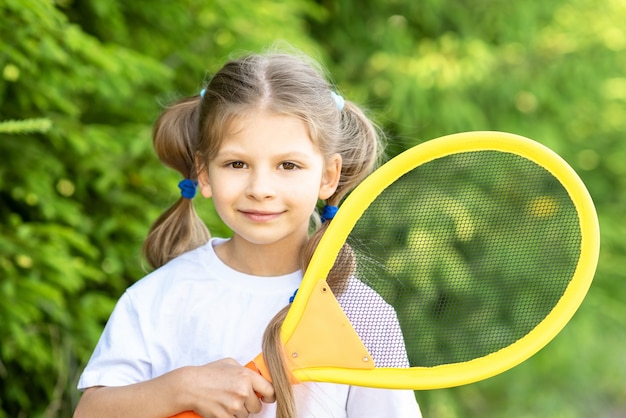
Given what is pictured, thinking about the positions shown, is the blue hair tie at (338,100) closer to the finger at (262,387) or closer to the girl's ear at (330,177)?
the girl's ear at (330,177)

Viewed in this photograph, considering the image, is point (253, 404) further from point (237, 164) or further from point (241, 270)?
point (237, 164)

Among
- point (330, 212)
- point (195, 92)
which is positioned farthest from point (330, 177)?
point (195, 92)

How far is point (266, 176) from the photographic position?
1823mm

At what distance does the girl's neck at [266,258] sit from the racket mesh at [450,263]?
0.16 m

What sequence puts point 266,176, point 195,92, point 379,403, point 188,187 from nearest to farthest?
point 266,176, point 379,403, point 188,187, point 195,92

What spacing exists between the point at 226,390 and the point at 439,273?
1.88 feet

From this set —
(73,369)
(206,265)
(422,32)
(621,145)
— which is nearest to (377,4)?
(422,32)

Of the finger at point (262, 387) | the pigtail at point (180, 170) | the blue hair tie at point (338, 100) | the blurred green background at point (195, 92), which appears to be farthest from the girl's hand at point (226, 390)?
the blurred green background at point (195, 92)

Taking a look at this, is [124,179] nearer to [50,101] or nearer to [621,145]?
[50,101]

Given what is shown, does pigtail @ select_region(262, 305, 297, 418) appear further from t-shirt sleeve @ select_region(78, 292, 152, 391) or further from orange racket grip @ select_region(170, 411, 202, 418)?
t-shirt sleeve @ select_region(78, 292, 152, 391)

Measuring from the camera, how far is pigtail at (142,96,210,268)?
2156 millimetres

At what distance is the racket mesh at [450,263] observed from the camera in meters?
1.87

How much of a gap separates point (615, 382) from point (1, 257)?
389 cm

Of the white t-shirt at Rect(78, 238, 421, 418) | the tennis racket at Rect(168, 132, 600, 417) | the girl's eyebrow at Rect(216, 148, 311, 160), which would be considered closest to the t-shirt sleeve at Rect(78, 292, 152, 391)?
the white t-shirt at Rect(78, 238, 421, 418)
